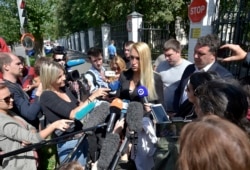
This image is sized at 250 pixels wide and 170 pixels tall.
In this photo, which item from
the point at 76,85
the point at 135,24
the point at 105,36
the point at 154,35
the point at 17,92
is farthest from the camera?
the point at 105,36

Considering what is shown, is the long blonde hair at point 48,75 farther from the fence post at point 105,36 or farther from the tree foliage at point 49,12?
the fence post at point 105,36

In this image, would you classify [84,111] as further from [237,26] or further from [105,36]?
[105,36]

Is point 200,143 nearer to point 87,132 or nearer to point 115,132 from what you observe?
point 115,132

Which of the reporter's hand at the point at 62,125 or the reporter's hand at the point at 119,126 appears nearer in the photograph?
the reporter's hand at the point at 119,126

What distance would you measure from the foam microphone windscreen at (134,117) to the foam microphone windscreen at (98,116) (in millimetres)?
176

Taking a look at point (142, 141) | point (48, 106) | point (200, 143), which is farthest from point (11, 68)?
point (200, 143)

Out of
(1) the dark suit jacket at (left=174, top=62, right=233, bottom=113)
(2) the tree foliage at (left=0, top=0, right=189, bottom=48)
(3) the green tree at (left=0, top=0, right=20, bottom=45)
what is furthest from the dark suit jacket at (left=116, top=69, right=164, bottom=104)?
(3) the green tree at (left=0, top=0, right=20, bottom=45)

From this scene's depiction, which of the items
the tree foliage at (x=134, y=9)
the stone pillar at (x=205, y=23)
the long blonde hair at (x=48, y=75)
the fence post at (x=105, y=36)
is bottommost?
the fence post at (x=105, y=36)

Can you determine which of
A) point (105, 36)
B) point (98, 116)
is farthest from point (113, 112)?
point (105, 36)

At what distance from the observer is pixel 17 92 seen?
2.62m

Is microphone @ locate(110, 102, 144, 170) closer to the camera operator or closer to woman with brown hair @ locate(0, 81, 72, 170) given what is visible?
woman with brown hair @ locate(0, 81, 72, 170)

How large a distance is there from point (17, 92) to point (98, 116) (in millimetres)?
1254

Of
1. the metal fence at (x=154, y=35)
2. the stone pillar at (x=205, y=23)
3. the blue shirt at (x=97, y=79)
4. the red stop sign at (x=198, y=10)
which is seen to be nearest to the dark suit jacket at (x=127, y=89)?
the blue shirt at (x=97, y=79)

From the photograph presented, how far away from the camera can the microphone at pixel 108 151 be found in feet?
4.74
